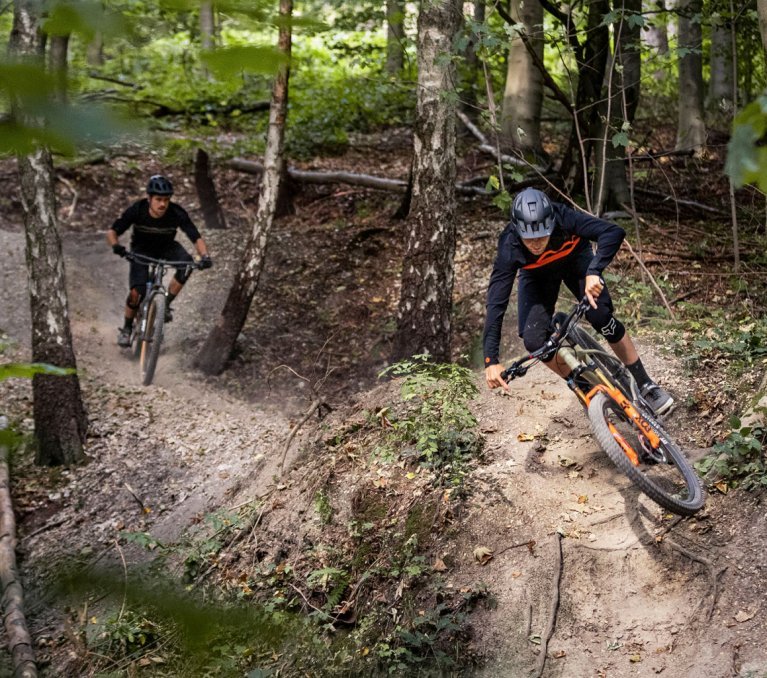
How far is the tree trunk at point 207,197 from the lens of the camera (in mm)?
13938

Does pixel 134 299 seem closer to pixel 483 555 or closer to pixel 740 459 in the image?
pixel 483 555

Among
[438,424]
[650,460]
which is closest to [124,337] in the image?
[438,424]

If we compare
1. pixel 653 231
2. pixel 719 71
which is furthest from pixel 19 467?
pixel 719 71

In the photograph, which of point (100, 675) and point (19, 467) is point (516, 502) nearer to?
point (100, 675)

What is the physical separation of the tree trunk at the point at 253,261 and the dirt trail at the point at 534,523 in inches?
27.1

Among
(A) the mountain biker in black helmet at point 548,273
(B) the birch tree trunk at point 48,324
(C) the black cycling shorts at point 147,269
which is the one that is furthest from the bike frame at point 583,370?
(C) the black cycling shorts at point 147,269

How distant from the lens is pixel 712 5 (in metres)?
10.6

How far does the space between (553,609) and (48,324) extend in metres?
5.89

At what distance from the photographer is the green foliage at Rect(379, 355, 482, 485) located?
6637mm

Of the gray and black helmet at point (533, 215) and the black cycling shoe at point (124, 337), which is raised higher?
the gray and black helmet at point (533, 215)

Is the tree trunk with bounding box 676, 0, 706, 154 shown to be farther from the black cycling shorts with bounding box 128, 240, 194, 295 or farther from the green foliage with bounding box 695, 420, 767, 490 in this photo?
the black cycling shorts with bounding box 128, 240, 194, 295

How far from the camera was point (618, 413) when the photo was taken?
18.6 feet

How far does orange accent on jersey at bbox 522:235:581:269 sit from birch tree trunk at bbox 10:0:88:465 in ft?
16.3

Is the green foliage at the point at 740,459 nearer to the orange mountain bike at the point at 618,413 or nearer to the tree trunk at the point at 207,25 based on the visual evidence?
the orange mountain bike at the point at 618,413
